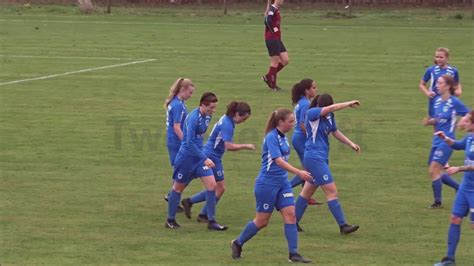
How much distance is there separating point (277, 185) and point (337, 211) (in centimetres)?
164

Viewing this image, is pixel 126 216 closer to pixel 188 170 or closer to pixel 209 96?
pixel 188 170

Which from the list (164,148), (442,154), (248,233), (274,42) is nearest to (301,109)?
(442,154)

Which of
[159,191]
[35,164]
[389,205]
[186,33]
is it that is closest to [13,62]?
[186,33]

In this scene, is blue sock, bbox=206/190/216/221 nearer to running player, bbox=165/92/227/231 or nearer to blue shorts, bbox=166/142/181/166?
running player, bbox=165/92/227/231

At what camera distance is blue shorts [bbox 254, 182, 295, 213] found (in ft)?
38.2

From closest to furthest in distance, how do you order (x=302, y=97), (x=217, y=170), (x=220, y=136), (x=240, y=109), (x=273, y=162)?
(x=273, y=162), (x=240, y=109), (x=220, y=136), (x=217, y=170), (x=302, y=97)

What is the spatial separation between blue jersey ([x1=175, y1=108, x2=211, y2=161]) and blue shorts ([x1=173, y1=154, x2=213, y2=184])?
57 millimetres

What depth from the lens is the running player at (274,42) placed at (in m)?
26.2

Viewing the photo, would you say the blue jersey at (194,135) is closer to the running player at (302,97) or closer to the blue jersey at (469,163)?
the running player at (302,97)

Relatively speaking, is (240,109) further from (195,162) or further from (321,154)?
(321,154)

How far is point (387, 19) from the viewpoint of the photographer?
51.4 metres

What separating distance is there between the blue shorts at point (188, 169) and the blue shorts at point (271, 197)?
65.2 inches

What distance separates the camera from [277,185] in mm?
11664

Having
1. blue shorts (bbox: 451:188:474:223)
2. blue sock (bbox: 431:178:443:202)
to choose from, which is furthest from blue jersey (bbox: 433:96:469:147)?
blue shorts (bbox: 451:188:474:223)
